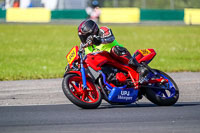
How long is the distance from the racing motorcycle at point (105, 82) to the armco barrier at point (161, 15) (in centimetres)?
3190

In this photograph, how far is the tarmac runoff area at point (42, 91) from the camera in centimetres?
865

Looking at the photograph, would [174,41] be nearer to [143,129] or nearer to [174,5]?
[143,129]

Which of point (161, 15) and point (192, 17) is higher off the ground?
point (192, 17)

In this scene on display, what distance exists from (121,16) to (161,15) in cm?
350

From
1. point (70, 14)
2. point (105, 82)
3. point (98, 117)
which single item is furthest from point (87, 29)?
point (70, 14)

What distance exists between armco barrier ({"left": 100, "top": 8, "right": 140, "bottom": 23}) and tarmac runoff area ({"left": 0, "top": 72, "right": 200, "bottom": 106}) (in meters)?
27.3

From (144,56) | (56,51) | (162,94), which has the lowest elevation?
(56,51)

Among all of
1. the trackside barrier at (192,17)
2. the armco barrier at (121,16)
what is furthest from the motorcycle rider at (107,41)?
the armco barrier at (121,16)

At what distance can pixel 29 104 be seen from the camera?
326 inches

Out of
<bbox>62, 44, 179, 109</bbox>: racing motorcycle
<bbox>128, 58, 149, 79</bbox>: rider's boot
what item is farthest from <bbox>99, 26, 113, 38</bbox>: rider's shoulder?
<bbox>128, 58, 149, 79</bbox>: rider's boot

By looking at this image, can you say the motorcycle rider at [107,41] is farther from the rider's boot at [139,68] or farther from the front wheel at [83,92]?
the front wheel at [83,92]

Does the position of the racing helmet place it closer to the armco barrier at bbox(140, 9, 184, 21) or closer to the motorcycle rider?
the motorcycle rider

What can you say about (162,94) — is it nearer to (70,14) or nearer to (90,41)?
(90,41)

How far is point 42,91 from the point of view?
9719 mm
